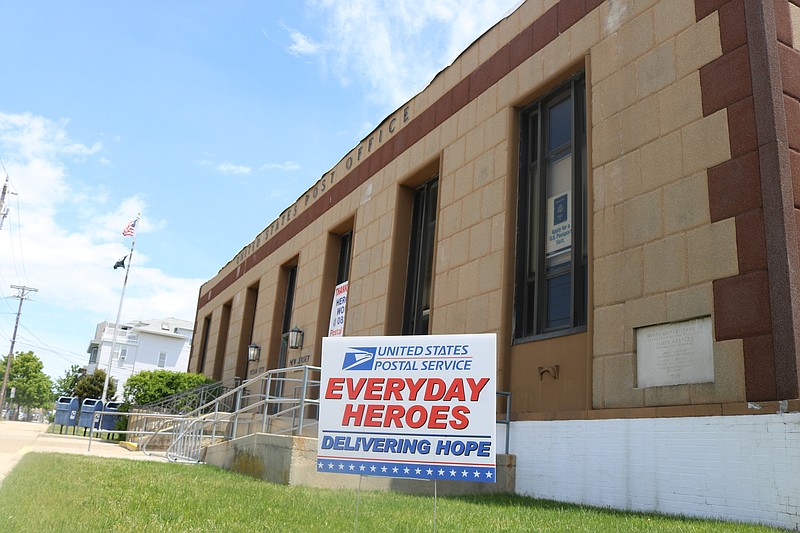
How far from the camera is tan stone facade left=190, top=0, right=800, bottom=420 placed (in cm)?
801

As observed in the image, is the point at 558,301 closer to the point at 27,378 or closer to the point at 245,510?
the point at 245,510

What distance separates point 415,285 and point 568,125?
5.98 meters

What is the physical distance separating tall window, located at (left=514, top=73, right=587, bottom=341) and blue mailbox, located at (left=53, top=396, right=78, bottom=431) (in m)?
21.9

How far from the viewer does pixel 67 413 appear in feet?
94.1

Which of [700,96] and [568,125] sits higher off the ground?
[568,125]

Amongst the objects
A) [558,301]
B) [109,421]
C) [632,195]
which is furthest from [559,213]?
[109,421]

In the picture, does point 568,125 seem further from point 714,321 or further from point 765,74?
point 714,321

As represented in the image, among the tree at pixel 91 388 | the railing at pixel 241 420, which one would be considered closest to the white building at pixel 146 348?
the tree at pixel 91 388

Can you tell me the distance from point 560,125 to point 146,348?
229 ft

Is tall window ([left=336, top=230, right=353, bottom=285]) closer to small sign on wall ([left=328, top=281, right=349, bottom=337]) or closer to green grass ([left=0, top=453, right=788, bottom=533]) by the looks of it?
small sign on wall ([left=328, top=281, right=349, bottom=337])

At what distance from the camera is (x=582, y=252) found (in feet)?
37.5

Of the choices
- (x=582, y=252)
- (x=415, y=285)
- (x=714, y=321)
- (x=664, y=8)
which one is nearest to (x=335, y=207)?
(x=415, y=285)

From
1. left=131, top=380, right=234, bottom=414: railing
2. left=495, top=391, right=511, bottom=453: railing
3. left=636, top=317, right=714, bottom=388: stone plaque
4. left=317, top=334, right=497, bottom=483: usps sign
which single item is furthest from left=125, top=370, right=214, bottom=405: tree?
left=317, top=334, right=497, bottom=483: usps sign

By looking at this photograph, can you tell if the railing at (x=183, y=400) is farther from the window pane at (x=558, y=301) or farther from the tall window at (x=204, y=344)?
the window pane at (x=558, y=301)
